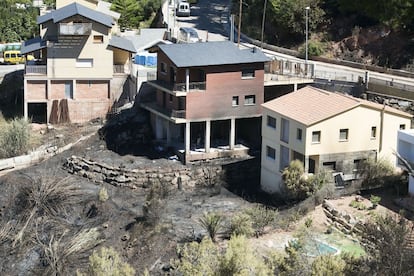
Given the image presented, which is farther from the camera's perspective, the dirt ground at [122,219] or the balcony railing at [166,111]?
the balcony railing at [166,111]

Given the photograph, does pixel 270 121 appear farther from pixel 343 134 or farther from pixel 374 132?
pixel 374 132

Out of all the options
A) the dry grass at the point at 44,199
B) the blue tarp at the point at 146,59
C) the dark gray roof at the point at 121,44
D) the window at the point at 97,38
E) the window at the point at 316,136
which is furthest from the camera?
the blue tarp at the point at 146,59

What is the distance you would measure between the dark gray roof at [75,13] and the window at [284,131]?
13.7 meters

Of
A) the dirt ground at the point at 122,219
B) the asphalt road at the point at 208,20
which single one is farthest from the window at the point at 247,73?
the asphalt road at the point at 208,20

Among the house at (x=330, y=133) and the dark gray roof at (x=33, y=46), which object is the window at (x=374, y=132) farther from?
the dark gray roof at (x=33, y=46)

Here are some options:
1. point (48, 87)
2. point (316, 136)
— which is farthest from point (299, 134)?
point (48, 87)

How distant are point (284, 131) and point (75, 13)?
15000mm

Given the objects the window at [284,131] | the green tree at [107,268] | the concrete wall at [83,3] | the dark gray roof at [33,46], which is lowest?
the green tree at [107,268]

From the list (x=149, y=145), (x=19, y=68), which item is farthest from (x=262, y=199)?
(x=19, y=68)

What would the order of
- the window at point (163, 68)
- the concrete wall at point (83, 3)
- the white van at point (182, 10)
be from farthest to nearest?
the white van at point (182, 10)
the concrete wall at point (83, 3)
the window at point (163, 68)

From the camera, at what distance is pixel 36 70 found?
48.1 metres

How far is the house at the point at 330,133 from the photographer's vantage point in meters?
37.8

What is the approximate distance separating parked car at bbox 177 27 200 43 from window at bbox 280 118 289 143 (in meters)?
18.3

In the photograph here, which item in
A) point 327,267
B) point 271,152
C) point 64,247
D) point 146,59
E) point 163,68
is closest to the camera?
point 327,267
